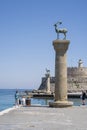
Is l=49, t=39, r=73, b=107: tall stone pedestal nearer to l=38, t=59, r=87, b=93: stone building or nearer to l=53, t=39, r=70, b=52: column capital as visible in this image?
l=53, t=39, r=70, b=52: column capital

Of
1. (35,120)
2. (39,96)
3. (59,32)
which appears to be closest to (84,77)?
(39,96)

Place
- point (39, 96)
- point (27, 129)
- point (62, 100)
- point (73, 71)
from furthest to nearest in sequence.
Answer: point (73, 71) < point (39, 96) < point (62, 100) < point (27, 129)

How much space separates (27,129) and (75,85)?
97.2m

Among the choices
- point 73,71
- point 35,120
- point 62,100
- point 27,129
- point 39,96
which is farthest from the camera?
point 73,71

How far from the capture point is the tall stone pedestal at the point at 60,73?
2447 cm

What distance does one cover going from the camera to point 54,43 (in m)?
24.8

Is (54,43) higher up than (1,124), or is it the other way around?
(54,43)

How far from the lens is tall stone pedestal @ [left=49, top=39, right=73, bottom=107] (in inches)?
963

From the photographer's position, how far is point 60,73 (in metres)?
24.6

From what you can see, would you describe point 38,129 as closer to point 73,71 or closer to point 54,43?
point 54,43

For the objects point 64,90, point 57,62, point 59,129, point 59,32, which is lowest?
point 59,129

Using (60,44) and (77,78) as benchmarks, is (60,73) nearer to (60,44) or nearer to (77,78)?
(60,44)

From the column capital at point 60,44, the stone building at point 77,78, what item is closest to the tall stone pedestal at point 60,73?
the column capital at point 60,44

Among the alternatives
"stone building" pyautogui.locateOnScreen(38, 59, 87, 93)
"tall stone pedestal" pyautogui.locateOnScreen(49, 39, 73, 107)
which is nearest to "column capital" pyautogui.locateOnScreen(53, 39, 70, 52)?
"tall stone pedestal" pyautogui.locateOnScreen(49, 39, 73, 107)
